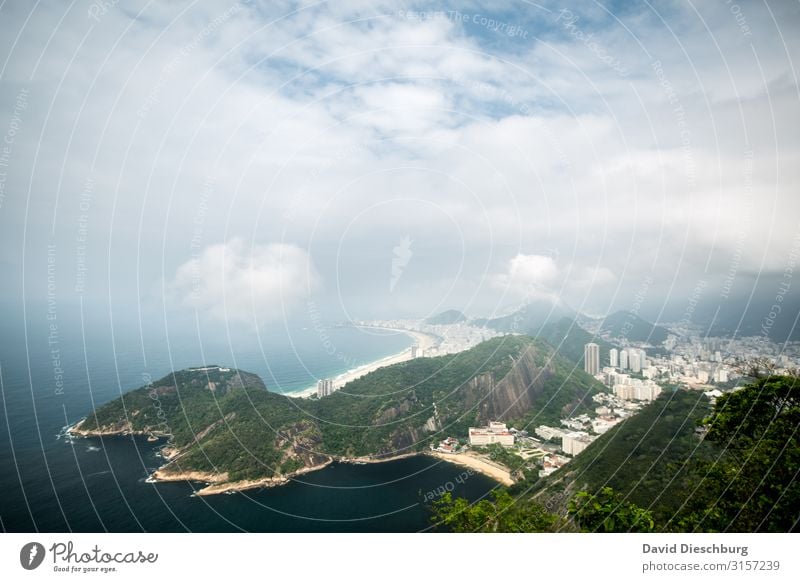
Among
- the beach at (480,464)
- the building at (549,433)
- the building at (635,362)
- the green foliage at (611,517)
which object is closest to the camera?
the green foliage at (611,517)

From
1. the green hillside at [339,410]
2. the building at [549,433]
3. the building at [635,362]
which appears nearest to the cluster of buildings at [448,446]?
the green hillside at [339,410]

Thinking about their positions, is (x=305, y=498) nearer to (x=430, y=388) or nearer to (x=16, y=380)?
(x=430, y=388)

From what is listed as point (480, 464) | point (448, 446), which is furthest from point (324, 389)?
point (480, 464)

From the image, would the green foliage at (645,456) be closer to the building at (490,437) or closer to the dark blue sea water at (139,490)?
the dark blue sea water at (139,490)

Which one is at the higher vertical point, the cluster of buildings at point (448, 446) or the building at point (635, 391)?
the building at point (635, 391)

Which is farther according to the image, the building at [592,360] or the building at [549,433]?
the building at [592,360]

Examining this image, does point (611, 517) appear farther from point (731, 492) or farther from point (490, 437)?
point (490, 437)

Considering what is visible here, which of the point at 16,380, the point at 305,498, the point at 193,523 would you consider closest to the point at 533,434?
the point at 305,498
